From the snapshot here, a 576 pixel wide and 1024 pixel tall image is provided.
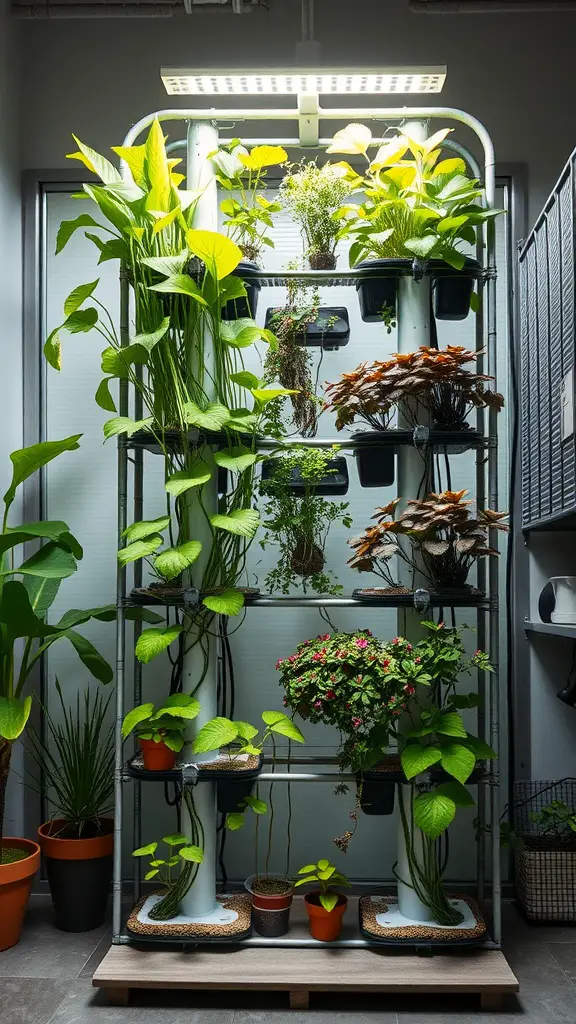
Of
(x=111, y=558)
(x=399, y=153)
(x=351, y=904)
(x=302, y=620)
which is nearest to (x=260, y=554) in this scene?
(x=302, y=620)

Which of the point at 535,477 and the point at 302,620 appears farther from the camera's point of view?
the point at 302,620

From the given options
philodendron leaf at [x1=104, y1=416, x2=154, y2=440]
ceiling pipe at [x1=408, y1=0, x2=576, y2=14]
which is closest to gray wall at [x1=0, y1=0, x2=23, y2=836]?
philodendron leaf at [x1=104, y1=416, x2=154, y2=440]

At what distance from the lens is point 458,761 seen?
241cm

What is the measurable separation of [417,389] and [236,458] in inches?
21.4

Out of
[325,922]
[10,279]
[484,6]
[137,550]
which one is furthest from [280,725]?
[484,6]

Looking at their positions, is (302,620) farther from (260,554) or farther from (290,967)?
(290,967)

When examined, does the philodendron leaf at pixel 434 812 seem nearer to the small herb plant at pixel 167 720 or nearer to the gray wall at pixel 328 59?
the small herb plant at pixel 167 720

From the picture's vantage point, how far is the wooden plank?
7.74 ft

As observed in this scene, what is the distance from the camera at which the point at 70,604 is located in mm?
3309

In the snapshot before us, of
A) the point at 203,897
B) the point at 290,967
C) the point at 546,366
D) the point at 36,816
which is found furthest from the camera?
the point at 36,816

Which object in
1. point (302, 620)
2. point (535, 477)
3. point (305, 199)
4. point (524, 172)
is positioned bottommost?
point (302, 620)

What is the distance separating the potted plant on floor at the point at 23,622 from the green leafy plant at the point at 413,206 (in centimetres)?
110

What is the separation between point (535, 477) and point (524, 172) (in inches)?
45.8

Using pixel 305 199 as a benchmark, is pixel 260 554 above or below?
below
